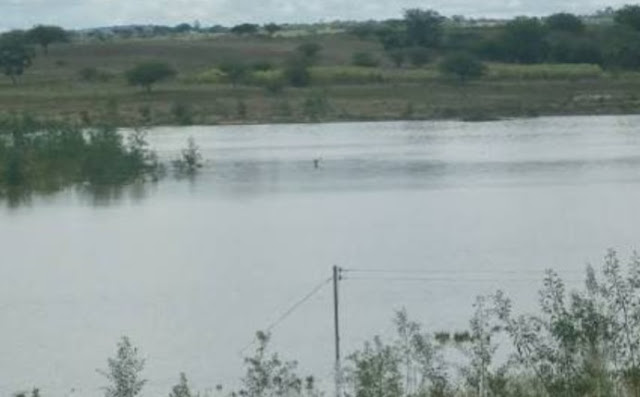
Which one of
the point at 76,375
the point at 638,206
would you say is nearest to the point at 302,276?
the point at 76,375

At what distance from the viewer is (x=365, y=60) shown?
7669 cm

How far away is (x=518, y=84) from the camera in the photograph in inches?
2665

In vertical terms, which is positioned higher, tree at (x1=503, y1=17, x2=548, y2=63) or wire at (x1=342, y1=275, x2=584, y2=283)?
tree at (x1=503, y1=17, x2=548, y2=63)

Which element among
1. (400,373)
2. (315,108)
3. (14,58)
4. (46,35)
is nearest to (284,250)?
(400,373)

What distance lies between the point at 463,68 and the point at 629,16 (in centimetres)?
1961

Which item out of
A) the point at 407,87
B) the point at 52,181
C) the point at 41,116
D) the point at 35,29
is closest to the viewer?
the point at 52,181

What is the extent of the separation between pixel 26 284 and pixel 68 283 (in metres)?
0.62

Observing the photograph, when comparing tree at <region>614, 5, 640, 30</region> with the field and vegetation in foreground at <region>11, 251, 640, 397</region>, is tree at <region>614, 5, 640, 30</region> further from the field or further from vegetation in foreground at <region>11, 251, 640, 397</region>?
vegetation in foreground at <region>11, 251, 640, 397</region>

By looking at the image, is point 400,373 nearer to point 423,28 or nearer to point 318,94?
point 318,94

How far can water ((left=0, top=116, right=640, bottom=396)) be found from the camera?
1852 centimetres

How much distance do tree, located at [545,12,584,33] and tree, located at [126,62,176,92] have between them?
76.4ft

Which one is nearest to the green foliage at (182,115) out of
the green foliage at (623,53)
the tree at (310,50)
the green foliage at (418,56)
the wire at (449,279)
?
the tree at (310,50)

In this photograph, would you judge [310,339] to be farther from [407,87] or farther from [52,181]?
[407,87]

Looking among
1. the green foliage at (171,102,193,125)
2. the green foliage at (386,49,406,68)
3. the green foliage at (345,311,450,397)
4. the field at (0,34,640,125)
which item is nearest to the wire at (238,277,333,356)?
the green foliage at (345,311,450,397)
